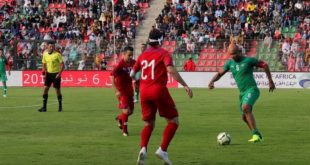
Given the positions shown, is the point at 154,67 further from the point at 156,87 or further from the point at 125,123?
the point at 125,123

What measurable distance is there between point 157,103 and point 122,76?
18.7ft

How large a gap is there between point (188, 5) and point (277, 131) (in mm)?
33068

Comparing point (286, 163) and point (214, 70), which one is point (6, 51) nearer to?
point (214, 70)

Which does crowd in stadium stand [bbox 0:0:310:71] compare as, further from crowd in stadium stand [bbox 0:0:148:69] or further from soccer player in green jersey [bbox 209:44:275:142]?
soccer player in green jersey [bbox 209:44:275:142]

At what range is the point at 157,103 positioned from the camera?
13.4 meters

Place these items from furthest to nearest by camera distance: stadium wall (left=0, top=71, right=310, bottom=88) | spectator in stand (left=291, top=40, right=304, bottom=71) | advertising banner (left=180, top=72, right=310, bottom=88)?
spectator in stand (left=291, top=40, right=304, bottom=71), stadium wall (left=0, top=71, right=310, bottom=88), advertising banner (left=180, top=72, right=310, bottom=88)

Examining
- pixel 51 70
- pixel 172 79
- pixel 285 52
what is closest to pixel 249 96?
pixel 51 70

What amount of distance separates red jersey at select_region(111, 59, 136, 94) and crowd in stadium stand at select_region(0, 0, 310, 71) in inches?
997

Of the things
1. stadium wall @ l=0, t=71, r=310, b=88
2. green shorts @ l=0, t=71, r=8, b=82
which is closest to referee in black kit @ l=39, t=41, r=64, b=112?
green shorts @ l=0, t=71, r=8, b=82

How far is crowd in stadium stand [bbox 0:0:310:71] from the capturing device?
4519cm

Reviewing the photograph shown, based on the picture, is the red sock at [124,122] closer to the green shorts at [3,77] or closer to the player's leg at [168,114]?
the player's leg at [168,114]

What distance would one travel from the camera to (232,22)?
156ft

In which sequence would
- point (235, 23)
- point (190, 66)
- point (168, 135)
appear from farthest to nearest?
1. point (235, 23)
2. point (190, 66)
3. point (168, 135)

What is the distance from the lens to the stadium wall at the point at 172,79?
42.9m
